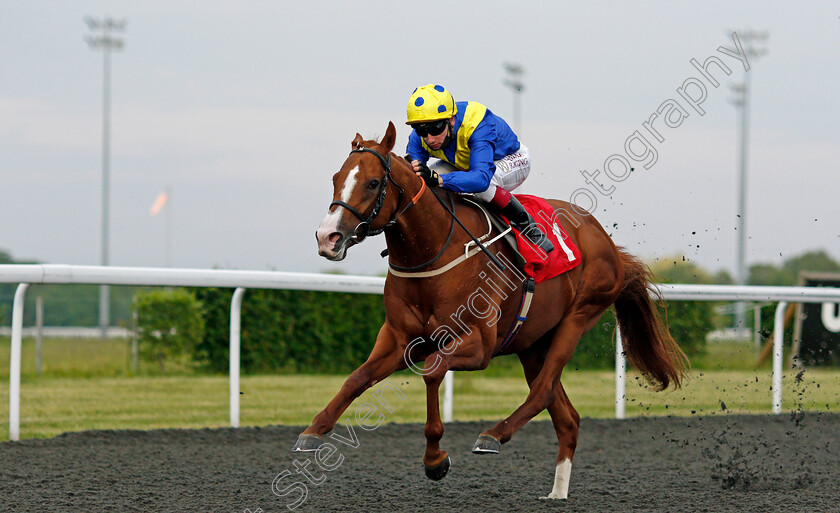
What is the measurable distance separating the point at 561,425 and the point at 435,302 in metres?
1.20

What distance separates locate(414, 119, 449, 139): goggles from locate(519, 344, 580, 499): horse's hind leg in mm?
1307

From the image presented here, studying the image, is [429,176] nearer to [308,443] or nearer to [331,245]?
[331,245]

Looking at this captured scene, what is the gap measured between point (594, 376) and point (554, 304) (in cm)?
726

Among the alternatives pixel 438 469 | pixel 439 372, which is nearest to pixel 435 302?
pixel 439 372

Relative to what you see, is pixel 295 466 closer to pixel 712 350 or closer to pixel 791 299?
pixel 791 299

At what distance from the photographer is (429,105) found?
3.87 meters

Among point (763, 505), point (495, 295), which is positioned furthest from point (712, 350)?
point (495, 295)

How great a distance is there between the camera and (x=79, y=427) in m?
6.65

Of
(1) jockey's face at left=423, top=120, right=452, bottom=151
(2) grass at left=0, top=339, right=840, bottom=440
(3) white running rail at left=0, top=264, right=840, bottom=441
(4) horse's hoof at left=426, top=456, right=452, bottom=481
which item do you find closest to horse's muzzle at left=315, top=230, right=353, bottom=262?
(1) jockey's face at left=423, top=120, right=452, bottom=151

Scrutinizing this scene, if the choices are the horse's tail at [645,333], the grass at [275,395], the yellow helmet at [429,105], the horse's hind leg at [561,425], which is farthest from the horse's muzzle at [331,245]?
the grass at [275,395]

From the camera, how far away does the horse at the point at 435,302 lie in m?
3.45

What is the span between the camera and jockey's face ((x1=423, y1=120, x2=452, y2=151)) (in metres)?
4.02

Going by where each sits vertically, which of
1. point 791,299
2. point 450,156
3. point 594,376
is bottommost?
point 594,376

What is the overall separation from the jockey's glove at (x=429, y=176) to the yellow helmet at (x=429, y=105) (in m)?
0.20
